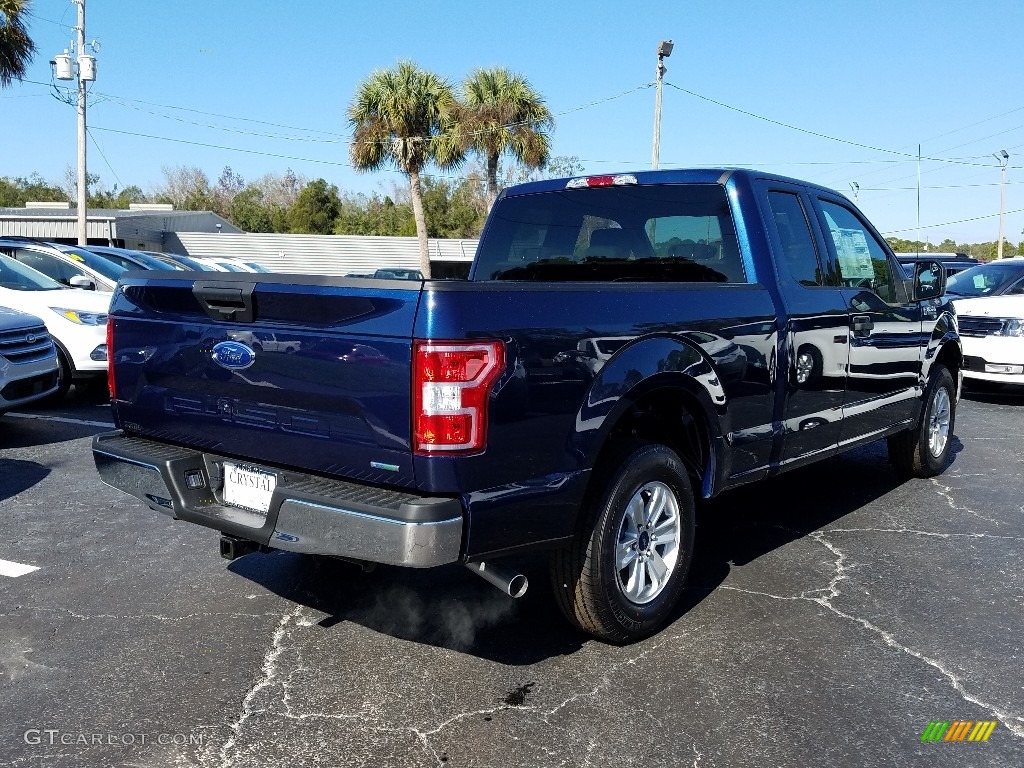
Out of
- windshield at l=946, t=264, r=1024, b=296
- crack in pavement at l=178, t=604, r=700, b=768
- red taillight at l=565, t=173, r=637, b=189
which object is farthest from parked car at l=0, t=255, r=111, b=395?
windshield at l=946, t=264, r=1024, b=296

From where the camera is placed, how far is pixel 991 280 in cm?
1216

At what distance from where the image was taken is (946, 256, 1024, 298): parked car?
38.4ft

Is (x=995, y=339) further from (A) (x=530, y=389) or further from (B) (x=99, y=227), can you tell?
(B) (x=99, y=227)

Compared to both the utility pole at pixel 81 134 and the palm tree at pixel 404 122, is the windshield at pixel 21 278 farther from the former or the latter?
the palm tree at pixel 404 122

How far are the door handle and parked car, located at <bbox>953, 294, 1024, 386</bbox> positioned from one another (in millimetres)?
6178

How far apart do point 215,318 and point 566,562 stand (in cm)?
164

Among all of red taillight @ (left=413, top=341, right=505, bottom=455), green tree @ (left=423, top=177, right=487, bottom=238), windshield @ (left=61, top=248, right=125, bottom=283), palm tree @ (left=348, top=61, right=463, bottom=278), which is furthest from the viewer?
green tree @ (left=423, top=177, right=487, bottom=238)

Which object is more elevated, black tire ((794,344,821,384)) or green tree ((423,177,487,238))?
green tree ((423,177,487,238))

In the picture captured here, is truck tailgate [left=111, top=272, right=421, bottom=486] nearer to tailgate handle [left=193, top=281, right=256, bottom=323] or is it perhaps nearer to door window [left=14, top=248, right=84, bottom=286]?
tailgate handle [left=193, top=281, right=256, bottom=323]

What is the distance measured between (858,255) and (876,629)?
238 cm

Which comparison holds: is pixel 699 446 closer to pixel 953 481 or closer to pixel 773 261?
pixel 773 261

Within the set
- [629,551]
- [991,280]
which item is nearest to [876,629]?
[629,551]

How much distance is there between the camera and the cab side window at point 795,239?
4.77 meters

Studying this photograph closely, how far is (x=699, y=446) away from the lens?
4207mm
